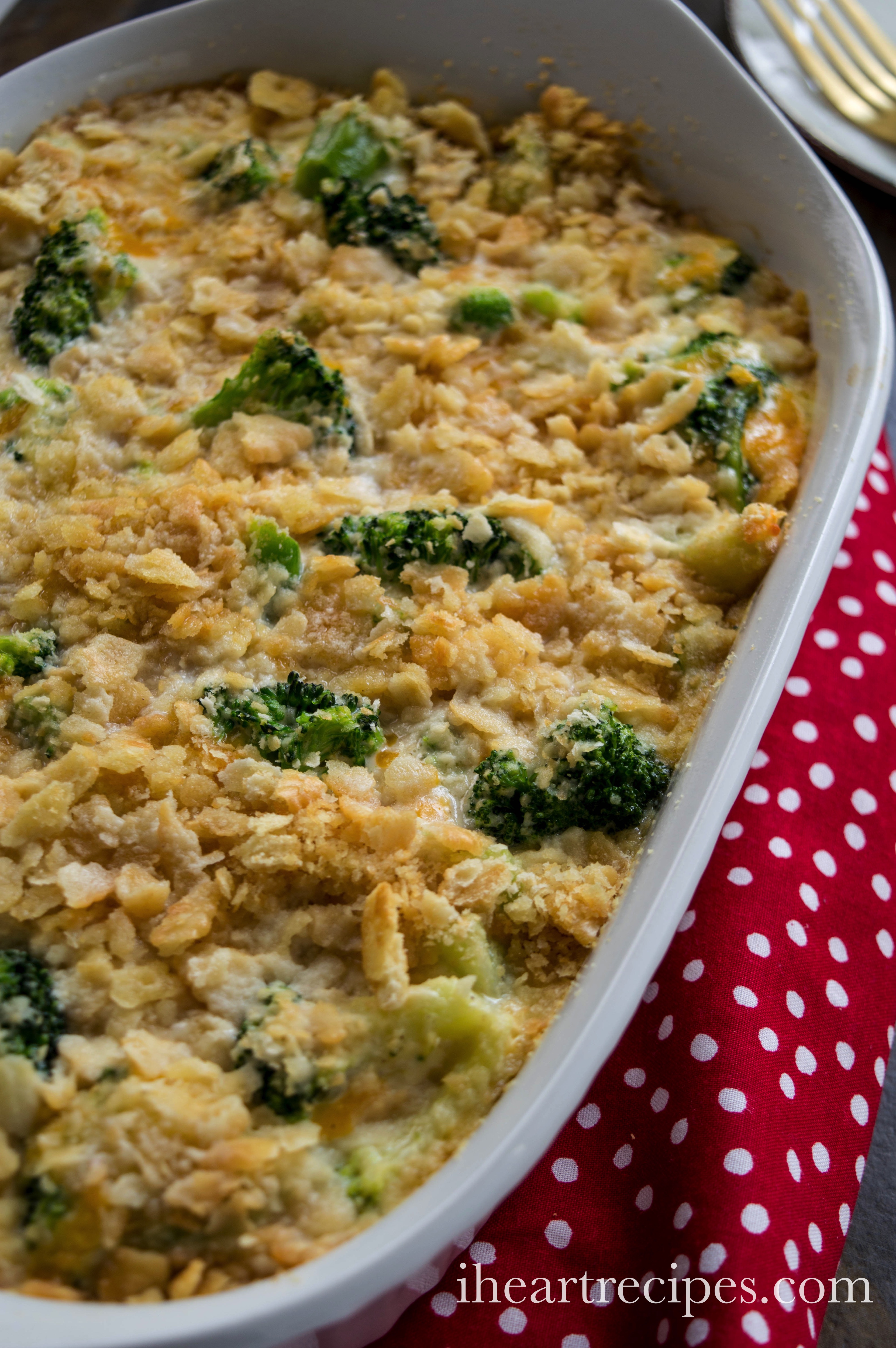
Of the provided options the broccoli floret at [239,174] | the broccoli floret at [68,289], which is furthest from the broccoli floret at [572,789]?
the broccoli floret at [239,174]

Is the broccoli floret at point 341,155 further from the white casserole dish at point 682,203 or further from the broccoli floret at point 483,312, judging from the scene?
the broccoli floret at point 483,312

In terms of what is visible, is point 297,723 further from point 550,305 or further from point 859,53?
point 859,53

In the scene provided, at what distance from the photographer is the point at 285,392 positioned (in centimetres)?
192

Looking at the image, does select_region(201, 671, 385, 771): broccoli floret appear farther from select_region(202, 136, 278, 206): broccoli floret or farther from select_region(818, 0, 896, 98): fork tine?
select_region(818, 0, 896, 98): fork tine

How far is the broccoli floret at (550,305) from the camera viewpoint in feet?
6.98

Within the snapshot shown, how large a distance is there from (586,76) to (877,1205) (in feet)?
7.40

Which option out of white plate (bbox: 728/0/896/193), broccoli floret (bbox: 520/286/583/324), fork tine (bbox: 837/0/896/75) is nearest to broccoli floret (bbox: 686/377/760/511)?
broccoli floret (bbox: 520/286/583/324)

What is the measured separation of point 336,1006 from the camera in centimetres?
139

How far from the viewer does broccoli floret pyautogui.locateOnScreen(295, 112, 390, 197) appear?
7.44 feet

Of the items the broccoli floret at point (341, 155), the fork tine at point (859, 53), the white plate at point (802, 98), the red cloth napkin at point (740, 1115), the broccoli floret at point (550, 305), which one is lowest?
the red cloth napkin at point (740, 1115)

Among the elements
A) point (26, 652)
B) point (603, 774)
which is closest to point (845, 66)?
point (603, 774)

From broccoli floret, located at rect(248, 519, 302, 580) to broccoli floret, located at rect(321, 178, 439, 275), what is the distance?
76cm

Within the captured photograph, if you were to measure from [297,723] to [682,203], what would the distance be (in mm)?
1540

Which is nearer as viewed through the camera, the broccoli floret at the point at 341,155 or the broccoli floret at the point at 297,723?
→ the broccoli floret at the point at 297,723
